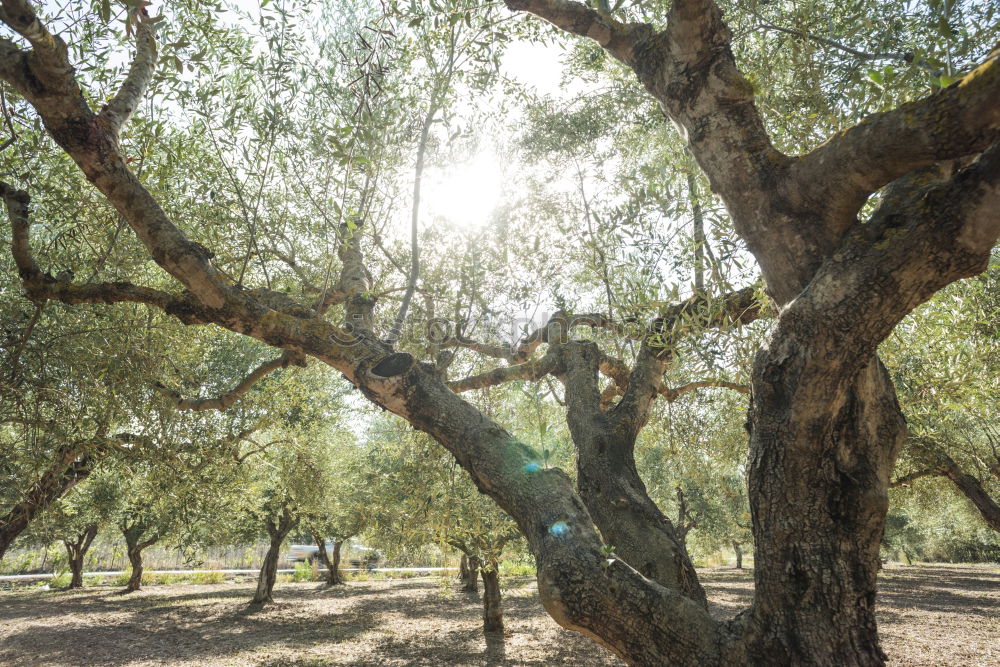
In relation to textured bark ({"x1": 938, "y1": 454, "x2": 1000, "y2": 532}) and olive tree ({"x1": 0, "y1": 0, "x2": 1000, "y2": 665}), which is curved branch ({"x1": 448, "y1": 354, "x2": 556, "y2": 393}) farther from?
textured bark ({"x1": 938, "y1": 454, "x2": 1000, "y2": 532})

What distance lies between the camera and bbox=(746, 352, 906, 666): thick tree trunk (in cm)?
258

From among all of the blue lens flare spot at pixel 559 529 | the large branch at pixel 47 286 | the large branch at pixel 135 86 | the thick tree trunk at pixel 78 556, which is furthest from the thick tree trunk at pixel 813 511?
the thick tree trunk at pixel 78 556

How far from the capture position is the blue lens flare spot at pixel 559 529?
3225 millimetres

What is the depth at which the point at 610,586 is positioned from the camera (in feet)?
9.52

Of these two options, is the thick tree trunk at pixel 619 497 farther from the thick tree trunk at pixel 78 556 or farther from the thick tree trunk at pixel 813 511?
the thick tree trunk at pixel 78 556

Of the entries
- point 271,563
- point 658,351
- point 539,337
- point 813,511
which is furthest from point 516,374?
point 271,563

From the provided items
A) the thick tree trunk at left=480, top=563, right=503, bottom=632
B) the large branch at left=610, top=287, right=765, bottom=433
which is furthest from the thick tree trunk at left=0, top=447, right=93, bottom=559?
the thick tree trunk at left=480, top=563, right=503, bottom=632

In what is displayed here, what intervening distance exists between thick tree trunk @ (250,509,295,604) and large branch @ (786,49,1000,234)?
21.9m

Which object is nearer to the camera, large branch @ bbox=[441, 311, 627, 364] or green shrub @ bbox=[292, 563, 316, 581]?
large branch @ bbox=[441, 311, 627, 364]

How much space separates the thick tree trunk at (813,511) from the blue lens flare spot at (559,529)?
105 cm

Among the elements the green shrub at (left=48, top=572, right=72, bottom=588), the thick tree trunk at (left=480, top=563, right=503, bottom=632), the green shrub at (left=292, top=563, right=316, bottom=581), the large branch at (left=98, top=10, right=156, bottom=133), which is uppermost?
the large branch at (left=98, top=10, right=156, bottom=133)

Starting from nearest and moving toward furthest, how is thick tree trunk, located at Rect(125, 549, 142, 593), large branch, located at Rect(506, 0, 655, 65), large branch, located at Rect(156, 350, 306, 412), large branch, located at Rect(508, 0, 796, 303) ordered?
large branch, located at Rect(508, 0, 796, 303) < large branch, located at Rect(506, 0, 655, 65) < large branch, located at Rect(156, 350, 306, 412) < thick tree trunk, located at Rect(125, 549, 142, 593)

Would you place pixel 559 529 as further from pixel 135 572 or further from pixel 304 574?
pixel 304 574

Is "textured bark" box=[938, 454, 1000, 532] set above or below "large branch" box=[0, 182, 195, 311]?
below
